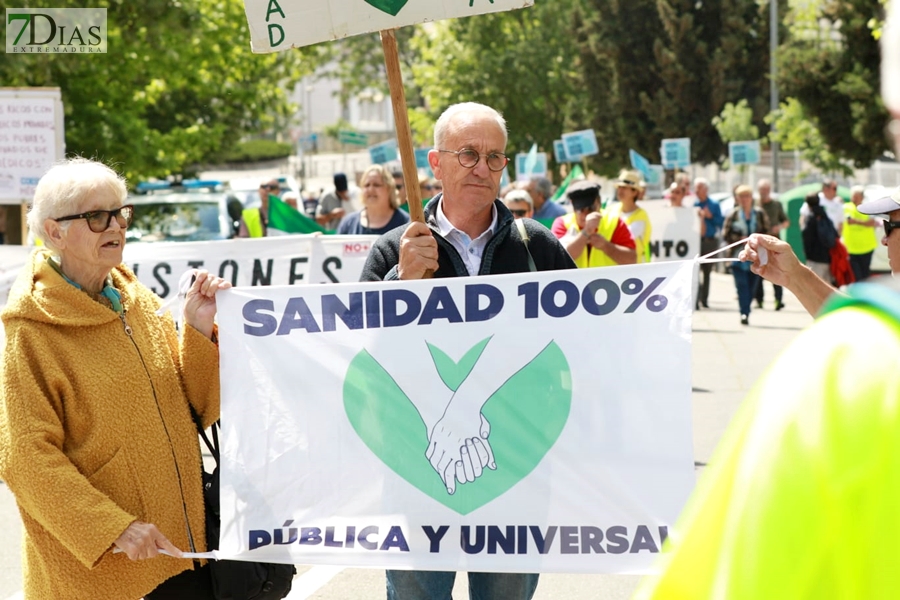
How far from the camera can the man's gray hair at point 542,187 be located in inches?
497

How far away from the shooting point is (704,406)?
34.9 feet

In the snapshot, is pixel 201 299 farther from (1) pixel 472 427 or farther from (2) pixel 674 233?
(2) pixel 674 233

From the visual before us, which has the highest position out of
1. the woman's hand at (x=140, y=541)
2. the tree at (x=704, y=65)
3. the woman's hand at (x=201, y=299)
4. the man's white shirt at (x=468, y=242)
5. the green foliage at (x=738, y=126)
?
the tree at (x=704, y=65)

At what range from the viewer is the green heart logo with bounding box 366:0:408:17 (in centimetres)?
380

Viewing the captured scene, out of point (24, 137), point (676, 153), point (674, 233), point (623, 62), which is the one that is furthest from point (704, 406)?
point (623, 62)

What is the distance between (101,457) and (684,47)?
170 feet

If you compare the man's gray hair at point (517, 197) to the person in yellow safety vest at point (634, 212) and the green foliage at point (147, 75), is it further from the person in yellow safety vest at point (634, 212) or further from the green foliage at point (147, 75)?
the green foliage at point (147, 75)

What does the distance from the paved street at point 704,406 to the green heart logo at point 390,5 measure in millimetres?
3154

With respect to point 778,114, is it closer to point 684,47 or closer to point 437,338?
point 684,47

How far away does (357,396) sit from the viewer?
3744 millimetres

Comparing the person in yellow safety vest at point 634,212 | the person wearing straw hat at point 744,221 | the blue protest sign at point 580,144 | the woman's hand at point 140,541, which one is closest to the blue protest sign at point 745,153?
the blue protest sign at point 580,144

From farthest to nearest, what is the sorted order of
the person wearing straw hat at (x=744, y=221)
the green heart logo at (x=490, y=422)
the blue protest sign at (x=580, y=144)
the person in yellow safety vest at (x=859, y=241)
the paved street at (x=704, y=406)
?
1. the blue protest sign at (x=580, y=144)
2. the person in yellow safety vest at (x=859, y=241)
3. the person wearing straw hat at (x=744, y=221)
4. the paved street at (x=704, y=406)
5. the green heart logo at (x=490, y=422)

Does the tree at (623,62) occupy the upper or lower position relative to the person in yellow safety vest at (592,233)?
upper

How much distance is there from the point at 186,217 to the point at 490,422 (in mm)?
14647
